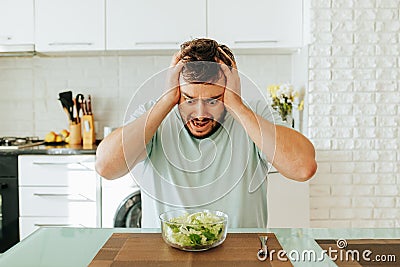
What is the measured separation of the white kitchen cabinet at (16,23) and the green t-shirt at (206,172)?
6.60 feet

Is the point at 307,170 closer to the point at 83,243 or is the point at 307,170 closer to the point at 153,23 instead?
the point at 83,243

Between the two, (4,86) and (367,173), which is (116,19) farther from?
(367,173)

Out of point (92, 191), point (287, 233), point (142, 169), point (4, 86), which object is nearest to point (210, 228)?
point (287, 233)

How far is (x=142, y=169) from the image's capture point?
62.2 inches

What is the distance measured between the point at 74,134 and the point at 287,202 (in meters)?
1.40

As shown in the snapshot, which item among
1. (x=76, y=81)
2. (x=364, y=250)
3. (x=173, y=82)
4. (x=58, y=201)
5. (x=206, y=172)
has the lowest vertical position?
(x=58, y=201)

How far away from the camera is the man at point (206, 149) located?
144 centimetres

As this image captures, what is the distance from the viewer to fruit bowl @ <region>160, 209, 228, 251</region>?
122 centimetres

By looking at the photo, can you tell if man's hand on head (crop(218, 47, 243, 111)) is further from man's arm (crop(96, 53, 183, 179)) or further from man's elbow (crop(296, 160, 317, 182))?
man's elbow (crop(296, 160, 317, 182))

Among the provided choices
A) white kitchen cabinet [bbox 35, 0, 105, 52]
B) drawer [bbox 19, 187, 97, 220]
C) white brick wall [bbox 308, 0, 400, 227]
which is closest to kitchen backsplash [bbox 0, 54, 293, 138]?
white kitchen cabinet [bbox 35, 0, 105, 52]

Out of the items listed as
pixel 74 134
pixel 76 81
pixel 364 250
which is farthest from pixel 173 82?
pixel 76 81

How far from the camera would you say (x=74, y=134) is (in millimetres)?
3459

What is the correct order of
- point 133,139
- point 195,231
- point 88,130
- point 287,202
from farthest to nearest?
point 88,130, point 287,202, point 133,139, point 195,231

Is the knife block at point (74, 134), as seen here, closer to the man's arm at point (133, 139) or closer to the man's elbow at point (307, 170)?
the man's arm at point (133, 139)
